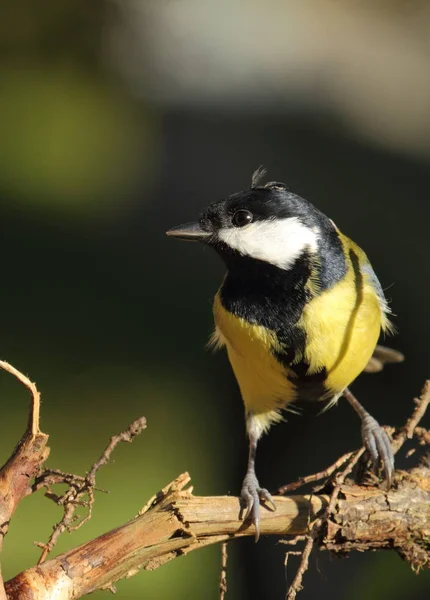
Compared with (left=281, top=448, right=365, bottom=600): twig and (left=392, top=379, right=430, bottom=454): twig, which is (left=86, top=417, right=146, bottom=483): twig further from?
(left=392, top=379, right=430, bottom=454): twig

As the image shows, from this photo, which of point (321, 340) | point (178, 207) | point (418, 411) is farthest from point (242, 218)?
point (178, 207)

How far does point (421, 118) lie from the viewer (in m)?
4.46

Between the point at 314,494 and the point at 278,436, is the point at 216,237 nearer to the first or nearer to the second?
the point at 314,494

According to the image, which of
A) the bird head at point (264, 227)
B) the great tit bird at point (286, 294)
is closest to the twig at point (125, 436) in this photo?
the great tit bird at point (286, 294)

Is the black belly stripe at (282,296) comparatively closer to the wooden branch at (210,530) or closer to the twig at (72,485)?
the wooden branch at (210,530)

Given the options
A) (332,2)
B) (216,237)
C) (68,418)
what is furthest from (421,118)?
(216,237)

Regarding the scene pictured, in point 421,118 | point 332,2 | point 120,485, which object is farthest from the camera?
point 332,2

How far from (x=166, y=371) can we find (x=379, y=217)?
107 centimetres

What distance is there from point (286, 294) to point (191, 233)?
0.24 metres

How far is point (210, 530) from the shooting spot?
4.32 ft

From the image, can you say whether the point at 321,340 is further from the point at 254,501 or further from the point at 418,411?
the point at 254,501

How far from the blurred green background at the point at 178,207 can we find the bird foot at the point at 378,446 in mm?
867

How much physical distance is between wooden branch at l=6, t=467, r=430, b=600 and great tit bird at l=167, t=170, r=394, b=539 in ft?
0.54

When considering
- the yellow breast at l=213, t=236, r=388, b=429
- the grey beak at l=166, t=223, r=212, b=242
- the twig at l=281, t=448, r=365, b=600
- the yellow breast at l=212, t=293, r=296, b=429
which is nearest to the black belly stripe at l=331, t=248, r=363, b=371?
the yellow breast at l=213, t=236, r=388, b=429
